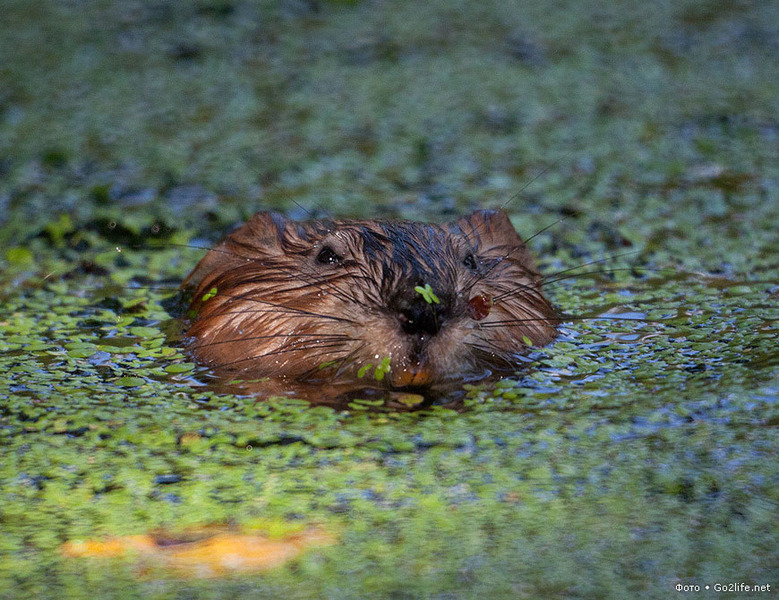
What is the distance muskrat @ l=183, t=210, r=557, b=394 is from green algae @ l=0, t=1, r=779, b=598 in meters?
0.13

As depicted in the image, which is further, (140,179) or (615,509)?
(140,179)

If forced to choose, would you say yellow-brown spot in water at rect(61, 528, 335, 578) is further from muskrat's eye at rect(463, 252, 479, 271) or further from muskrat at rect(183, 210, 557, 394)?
muskrat's eye at rect(463, 252, 479, 271)

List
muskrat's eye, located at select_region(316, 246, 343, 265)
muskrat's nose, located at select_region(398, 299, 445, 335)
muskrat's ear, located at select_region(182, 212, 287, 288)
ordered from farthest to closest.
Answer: muskrat's ear, located at select_region(182, 212, 287, 288) → muskrat's eye, located at select_region(316, 246, 343, 265) → muskrat's nose, located at select_region(398, 299, 445, 335)

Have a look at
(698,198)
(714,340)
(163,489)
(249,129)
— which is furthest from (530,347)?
(249,129)

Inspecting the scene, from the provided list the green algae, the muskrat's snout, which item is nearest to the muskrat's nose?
the muskrat's snout

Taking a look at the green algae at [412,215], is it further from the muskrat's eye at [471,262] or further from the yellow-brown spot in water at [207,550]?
the muskrat's eye at [471,262]

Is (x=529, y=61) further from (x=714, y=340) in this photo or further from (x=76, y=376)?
(x=76, y=376)

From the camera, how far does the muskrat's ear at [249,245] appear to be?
452 cm

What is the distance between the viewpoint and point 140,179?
6.85m

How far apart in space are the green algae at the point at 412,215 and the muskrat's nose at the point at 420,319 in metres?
0.28

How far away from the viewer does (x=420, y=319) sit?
3.53 metres

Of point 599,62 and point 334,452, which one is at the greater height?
point 599,62

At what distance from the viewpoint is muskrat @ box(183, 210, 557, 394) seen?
3592mm

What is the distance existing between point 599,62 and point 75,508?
278 inches
